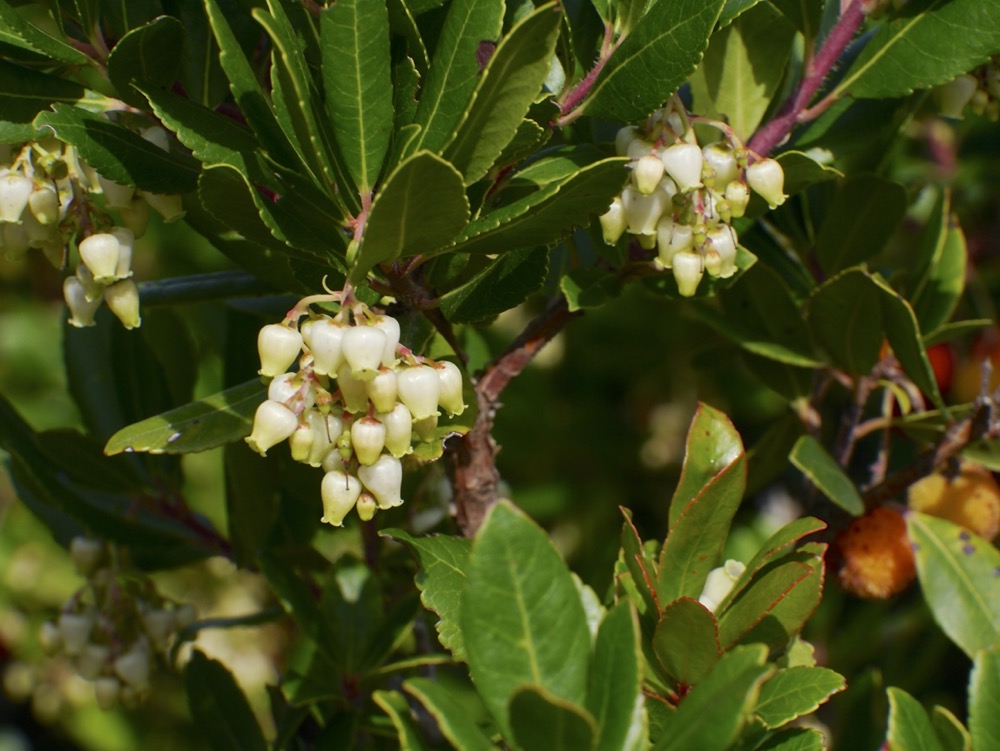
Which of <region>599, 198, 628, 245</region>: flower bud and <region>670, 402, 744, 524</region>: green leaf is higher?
<region>599, 198, 628, 245</region>: flower bud

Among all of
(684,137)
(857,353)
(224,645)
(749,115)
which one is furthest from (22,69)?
(224,645)

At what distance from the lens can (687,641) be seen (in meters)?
0.85

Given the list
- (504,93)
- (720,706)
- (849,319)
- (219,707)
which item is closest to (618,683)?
(720,706)

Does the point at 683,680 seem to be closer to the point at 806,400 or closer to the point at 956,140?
the point at 806,400

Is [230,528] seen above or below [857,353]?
below

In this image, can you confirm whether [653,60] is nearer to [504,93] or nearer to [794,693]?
[504,93]

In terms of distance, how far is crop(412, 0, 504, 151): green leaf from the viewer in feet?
2.57

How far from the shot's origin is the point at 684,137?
92cm

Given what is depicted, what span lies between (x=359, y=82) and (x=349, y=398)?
0.22 meters

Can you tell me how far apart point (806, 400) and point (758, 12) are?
47cm

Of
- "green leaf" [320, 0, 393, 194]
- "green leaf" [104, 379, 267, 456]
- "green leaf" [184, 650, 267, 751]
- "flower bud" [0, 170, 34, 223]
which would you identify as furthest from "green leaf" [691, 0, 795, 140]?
"green leaf" [184, 650, 267, 751]

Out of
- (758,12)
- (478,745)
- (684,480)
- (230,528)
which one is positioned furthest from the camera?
(230,528)

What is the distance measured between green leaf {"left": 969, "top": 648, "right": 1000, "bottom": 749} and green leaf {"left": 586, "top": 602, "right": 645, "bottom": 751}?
361 mm

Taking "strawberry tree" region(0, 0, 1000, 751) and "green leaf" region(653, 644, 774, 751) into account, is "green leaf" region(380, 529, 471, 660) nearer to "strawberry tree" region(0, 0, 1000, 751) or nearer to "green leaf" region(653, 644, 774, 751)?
"strawberry tree" region(0, 0, 1000, 751)
